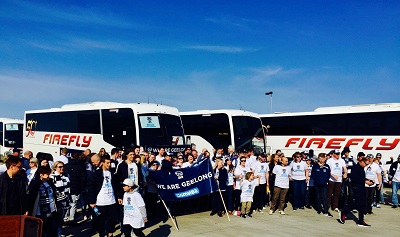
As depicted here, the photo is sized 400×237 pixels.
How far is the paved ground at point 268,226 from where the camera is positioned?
349 inches

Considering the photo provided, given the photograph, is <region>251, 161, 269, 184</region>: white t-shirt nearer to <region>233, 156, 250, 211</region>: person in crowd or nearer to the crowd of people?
the crowd of people

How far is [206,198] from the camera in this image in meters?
11.8

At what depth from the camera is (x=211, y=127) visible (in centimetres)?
2205

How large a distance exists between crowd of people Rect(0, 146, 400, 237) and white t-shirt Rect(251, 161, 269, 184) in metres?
0.03

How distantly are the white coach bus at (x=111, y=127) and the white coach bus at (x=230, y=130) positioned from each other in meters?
3.33

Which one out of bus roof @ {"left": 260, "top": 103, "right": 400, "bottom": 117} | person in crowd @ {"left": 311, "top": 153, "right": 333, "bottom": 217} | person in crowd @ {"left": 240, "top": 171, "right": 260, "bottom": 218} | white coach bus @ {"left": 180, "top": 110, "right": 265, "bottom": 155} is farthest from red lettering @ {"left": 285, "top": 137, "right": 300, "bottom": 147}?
person in crowd @ {"left": 240, "top": 171, "right": 260, "bottom": 218}

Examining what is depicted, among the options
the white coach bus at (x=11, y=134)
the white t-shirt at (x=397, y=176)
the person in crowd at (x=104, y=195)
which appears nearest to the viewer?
the person in crowd at (x=104, y=195)

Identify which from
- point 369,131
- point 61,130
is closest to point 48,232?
point 61,130

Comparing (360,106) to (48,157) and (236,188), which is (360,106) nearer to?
(236,188)

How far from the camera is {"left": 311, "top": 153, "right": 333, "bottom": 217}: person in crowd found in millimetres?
11469

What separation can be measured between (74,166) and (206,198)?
4587 millimetres

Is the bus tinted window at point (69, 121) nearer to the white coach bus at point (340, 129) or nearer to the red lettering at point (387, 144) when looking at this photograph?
the white coach bus at point (340, 129)

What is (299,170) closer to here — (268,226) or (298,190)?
(298,190)

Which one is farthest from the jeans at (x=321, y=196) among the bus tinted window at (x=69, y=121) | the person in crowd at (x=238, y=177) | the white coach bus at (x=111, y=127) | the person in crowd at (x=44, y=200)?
the bus tinted window at (x=69, y=121)
